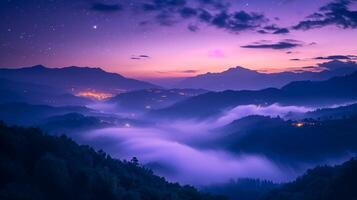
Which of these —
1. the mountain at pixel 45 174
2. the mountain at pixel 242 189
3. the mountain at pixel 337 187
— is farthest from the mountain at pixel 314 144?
the mountain at pixel 45 174

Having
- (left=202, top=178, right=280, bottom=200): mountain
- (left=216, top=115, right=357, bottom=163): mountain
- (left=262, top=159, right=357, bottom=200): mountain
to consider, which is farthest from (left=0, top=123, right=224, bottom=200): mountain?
(left=216, top=115, right=357, bottom=163): mountain

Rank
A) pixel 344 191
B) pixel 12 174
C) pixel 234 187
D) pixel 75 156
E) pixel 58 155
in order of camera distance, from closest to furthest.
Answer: pixel 12 174 → pixel 58 155 → pixel 75 156 → pixel 344 191 → pixel 234 187

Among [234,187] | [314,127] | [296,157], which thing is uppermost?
[314,127]

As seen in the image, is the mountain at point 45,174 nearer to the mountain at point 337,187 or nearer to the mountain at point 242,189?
the mountain at point 337,187

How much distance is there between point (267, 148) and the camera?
196000 mm

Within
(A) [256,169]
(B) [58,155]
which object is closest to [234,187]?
(A) [256,169]

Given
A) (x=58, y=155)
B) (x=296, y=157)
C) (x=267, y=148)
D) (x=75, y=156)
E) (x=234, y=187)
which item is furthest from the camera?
(x=267, y=148)

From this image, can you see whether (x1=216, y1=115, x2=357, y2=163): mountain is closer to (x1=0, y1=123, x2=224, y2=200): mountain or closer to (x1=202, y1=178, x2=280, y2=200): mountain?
(x1=202, y1=178, x2=280, y2=200): mountain

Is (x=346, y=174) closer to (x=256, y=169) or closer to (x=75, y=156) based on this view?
(x=75, y=156)

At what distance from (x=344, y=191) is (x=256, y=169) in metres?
137

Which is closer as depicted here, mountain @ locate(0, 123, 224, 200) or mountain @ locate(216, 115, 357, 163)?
mountain @ locate(0, 123, 224, 200)

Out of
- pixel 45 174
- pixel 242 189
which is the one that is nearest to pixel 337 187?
pixel 45 174

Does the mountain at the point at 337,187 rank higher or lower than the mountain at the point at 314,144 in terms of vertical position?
lower

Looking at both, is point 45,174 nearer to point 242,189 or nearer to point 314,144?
point 242,189
